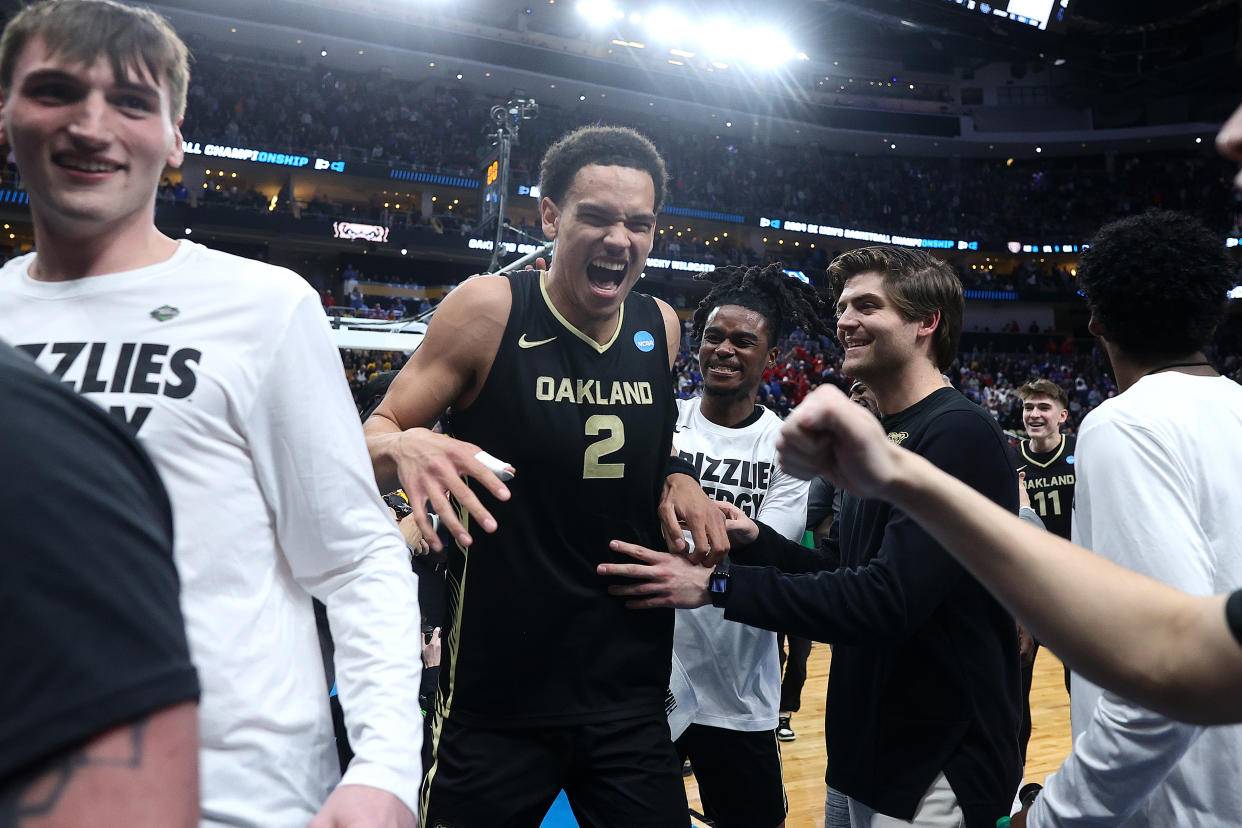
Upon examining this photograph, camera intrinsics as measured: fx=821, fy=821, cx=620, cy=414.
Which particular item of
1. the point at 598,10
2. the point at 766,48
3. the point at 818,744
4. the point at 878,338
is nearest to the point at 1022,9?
the point at 766,48

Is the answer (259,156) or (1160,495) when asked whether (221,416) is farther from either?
(259,156)

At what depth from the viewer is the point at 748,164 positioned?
32.0 metres

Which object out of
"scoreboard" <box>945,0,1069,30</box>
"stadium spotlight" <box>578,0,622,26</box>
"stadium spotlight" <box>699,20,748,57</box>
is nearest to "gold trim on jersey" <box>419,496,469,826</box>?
"scoreboard" <box>945,0,1069,30</box>

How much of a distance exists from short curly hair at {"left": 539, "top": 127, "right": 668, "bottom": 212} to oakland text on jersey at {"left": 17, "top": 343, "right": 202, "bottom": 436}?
53.9 inches

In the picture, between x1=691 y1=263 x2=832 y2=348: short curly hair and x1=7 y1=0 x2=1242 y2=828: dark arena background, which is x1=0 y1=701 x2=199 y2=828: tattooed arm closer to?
x1=691 y1=263 x2=832 y2=348: short curly hair

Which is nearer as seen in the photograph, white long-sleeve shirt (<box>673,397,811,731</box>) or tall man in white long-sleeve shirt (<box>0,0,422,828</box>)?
tall man in white long-sleeve shirt (<box>0,0,422,828</box>)

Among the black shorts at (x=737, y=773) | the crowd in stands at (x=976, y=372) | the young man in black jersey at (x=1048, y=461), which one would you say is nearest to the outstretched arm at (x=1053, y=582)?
the black shorts at (x=737, y=773)

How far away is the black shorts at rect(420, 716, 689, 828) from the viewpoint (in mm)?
1979

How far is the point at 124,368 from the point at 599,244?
51.1 inches

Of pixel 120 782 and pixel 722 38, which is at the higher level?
pixel 722 38

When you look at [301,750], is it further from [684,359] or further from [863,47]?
[863,47]

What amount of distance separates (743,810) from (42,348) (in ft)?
8.53

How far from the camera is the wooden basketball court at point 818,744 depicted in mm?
4395

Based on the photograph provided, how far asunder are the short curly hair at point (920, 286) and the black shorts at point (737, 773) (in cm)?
152
